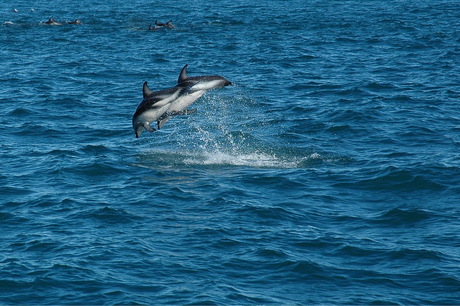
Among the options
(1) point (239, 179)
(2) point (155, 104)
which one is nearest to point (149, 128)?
(2) point (155, 104)

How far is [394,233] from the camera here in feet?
62.6

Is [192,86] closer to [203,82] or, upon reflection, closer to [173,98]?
[203,82]

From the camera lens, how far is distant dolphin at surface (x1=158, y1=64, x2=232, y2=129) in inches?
845

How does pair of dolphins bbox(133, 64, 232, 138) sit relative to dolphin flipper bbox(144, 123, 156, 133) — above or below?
above

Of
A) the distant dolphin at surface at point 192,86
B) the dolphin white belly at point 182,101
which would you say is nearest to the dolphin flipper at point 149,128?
the distant dolphin at surface at point 192,86

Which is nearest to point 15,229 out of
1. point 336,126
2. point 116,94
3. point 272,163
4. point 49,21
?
point 272,163

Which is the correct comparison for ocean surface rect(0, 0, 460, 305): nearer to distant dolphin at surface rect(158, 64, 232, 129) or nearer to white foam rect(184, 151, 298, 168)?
white foam rect(184, 151, 298, 168)

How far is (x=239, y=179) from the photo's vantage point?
23.3 metres

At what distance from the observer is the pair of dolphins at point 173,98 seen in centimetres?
2181

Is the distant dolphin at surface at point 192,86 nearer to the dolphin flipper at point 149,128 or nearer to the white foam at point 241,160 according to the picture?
the dolphin flipper at point 149,128

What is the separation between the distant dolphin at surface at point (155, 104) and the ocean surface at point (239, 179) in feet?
6.10

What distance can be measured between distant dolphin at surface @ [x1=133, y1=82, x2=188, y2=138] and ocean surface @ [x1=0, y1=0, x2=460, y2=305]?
1.86 metres

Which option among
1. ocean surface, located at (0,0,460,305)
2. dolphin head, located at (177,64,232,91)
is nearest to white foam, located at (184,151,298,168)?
ocean surface, located at (0,0,460,305)

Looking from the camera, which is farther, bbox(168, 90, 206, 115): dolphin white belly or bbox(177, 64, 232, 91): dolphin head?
bbox(168, 90, 206, 115): dolphin white belly
